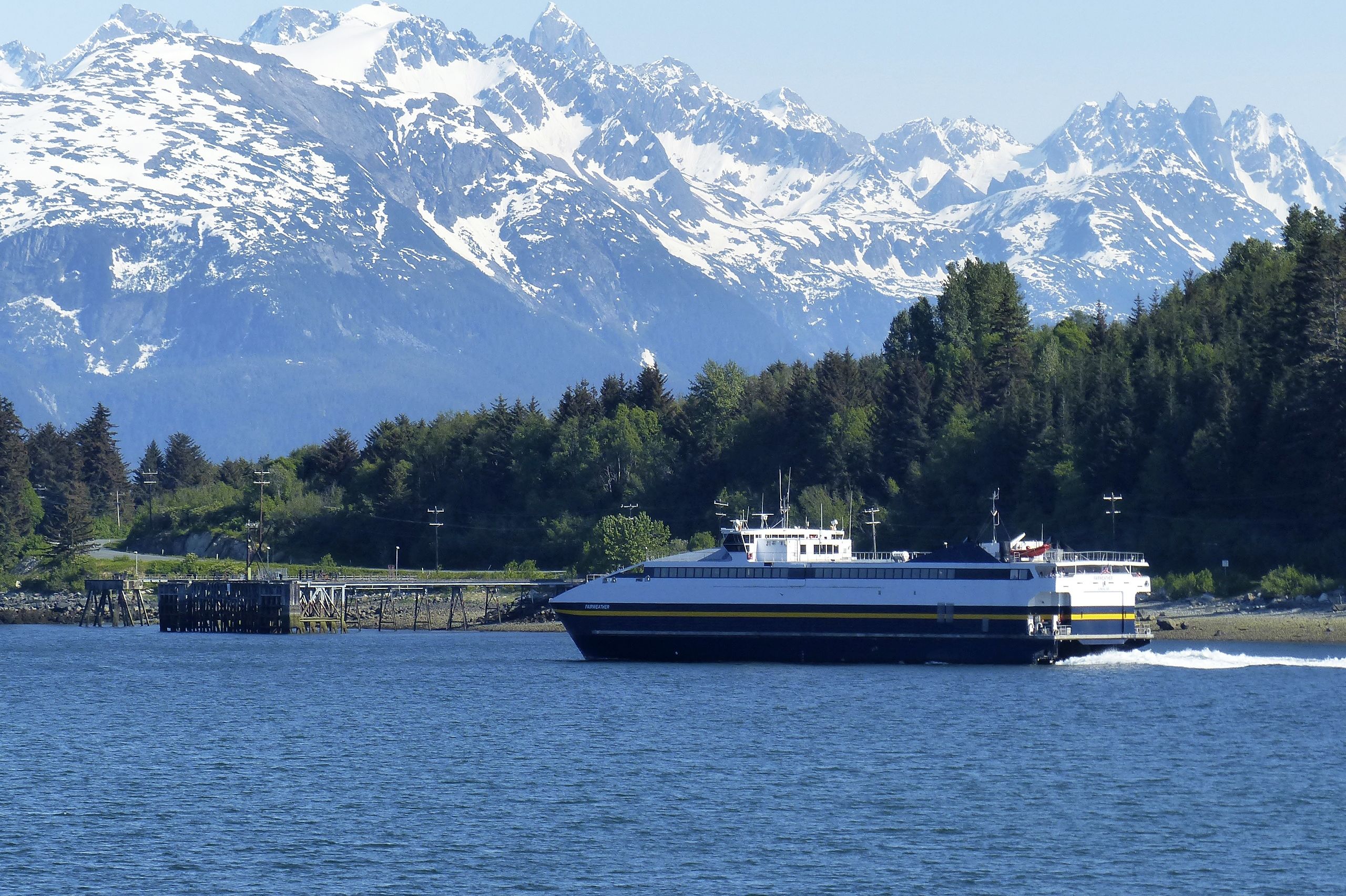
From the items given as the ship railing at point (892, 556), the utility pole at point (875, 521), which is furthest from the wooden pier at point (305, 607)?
the ship railing at point (892, 556)

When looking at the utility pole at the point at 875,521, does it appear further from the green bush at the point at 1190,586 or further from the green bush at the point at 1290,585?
the green bush at the point at 1290,585

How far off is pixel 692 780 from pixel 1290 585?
224 ft

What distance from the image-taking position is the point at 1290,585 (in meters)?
121

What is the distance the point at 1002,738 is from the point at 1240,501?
67.2 metres

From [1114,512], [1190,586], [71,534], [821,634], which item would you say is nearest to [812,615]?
[821,634]

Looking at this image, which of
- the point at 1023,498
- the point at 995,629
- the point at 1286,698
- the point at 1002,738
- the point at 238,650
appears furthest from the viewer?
the point at 1023,498

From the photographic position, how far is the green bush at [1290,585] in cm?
11969

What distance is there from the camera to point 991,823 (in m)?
55.6

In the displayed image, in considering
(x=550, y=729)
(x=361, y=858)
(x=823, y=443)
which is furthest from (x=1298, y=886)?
(x=823, y=443)

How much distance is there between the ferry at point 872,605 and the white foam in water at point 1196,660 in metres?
2.21

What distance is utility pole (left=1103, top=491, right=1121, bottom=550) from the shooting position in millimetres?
135500

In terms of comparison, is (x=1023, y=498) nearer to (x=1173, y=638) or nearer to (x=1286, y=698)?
(x=1173, y=638)

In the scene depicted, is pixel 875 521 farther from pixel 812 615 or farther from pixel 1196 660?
pixel 812 615

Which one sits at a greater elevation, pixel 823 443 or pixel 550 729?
pixel 823 443
